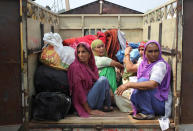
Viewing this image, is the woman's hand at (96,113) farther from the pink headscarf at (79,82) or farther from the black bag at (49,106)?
the black bag at (49,106)

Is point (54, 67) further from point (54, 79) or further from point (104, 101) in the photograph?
point (104, 101)

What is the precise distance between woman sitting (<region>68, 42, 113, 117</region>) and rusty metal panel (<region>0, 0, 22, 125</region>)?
25.3 inches

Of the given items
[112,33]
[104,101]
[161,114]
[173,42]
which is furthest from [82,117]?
[112,33]

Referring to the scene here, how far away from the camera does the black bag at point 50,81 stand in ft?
9.62

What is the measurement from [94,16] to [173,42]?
123 inches

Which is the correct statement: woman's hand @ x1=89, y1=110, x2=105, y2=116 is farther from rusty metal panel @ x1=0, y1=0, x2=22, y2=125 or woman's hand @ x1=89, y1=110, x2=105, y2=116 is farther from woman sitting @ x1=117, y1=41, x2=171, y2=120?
rusty metal panel @ x1=0, y1=0, x2=22, y2=125

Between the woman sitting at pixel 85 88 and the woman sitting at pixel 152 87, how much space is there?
0.35 m

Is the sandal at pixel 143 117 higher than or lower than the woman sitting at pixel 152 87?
lower

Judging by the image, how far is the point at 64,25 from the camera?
5496 mm

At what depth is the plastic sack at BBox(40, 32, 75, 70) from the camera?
120 inches

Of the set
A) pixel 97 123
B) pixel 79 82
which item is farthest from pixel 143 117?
pixel 79 82

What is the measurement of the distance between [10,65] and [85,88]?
2.99ft

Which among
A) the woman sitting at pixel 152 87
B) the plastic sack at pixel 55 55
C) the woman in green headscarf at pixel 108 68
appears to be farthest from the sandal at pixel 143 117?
the plastic sack at pixel 55 55

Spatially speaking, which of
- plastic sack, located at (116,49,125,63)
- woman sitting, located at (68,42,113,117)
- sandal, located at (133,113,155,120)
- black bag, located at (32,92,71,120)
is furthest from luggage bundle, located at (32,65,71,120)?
plastic sack, located at (116,49,125,63)
